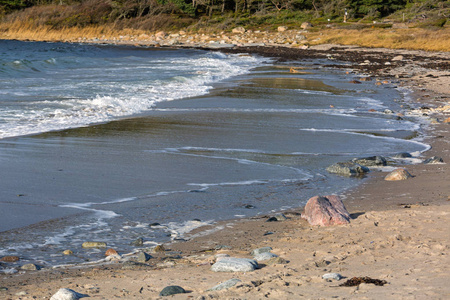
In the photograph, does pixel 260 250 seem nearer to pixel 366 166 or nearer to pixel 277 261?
pixel 277 261

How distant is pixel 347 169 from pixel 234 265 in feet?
12.2

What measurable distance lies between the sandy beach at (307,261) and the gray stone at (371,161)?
1.05 metres

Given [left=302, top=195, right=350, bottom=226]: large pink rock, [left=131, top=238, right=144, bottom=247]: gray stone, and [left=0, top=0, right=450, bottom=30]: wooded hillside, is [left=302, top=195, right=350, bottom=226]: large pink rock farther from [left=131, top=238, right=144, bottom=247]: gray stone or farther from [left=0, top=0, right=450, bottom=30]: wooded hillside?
[left=0, top=0, right=450, bottom=30]: wooded hillside

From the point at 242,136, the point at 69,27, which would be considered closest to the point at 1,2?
the point at 69,27

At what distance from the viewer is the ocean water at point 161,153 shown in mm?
5059

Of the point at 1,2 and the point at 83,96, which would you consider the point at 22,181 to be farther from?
the point at 1,2

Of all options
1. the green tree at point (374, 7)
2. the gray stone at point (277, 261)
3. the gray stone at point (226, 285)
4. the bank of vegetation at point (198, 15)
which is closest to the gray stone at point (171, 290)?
the gray stone at point (226, 285)

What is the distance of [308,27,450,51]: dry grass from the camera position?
3625cm

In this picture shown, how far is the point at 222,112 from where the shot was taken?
12.2 metres

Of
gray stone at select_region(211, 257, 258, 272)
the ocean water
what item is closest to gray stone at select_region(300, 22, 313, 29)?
the ocean water

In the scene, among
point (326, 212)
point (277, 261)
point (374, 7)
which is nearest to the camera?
point (277, 261)

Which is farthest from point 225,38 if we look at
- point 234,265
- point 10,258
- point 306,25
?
point 234,265

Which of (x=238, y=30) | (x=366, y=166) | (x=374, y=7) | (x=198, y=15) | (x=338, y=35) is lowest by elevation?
(x=366, y=166)

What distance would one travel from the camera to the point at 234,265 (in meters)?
3.79
